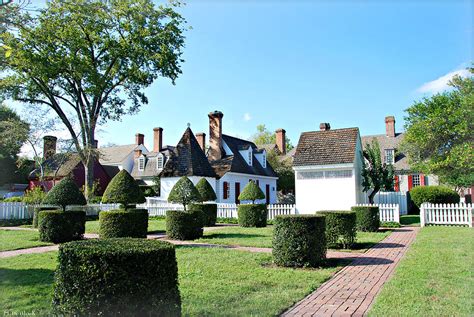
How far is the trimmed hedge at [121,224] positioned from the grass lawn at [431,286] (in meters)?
8.79

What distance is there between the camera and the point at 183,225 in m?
13.7

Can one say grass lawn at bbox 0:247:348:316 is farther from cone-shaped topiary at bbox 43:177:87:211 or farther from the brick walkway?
cone-shaped topiary at bbox 43:177:87:211

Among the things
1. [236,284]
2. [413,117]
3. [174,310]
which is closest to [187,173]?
[413,117]

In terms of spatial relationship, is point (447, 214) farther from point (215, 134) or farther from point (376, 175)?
point (215, 134)

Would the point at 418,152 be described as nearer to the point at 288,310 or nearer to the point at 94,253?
the point at 288,310

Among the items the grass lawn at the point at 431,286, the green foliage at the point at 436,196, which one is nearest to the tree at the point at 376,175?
the green foliage at the point at 436,196

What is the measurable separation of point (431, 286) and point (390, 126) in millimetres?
35826

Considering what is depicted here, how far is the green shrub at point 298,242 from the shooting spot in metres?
8.29

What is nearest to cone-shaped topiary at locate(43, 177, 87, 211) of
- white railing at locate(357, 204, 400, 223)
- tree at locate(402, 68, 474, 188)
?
white railing at locate(357, 204, 400, 223)

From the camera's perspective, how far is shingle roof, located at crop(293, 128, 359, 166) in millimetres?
20473

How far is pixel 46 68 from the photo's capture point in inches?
934

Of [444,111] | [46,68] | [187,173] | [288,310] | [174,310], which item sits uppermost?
[46,68]

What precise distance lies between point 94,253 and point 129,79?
27.2 meters

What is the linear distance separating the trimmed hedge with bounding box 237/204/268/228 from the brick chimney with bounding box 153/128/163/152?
25351mm
